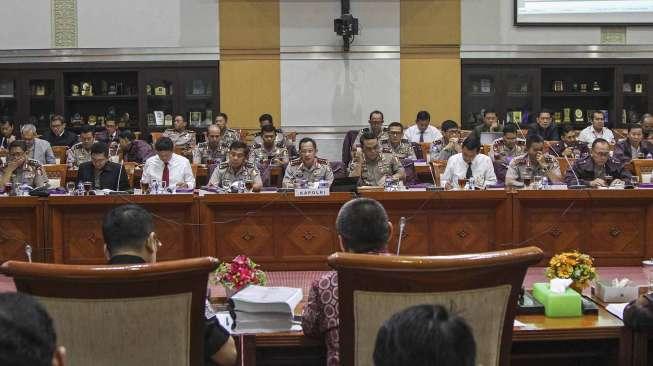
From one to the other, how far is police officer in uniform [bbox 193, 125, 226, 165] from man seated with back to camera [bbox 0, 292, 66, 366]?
26.3 ft

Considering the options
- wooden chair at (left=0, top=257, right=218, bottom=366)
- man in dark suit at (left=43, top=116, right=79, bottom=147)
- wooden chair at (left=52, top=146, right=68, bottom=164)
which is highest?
man in dark suit at (left=43, top=116, right=79, bottom=147)

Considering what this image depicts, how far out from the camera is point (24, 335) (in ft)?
4.03

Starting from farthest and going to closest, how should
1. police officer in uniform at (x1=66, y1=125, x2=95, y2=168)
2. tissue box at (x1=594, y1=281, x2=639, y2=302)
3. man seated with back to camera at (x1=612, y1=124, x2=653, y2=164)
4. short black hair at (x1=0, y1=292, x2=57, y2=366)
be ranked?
man seated with back to camera at (x1=612, y1=124, x2=653, y2=164) < police officer in uniform at (x1=66, y1=125, x2=95, y2=168) < tissue box at (x1=594, y1=281, x2=639, y2=302) < short black hair at (x1=0, y1=292, x2=57, y2=366)

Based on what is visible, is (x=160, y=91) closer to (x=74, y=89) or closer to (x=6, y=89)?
(x=74, y=89)

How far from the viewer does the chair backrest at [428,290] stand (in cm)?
208

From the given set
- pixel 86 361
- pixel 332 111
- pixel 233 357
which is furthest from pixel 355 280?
pixel 332 111

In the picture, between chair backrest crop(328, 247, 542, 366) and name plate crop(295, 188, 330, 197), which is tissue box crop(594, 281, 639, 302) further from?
name plate crop(295, 188, 330, 197)

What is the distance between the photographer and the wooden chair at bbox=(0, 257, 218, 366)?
2.01 m

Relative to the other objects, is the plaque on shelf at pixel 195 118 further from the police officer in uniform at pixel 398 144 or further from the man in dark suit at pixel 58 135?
the police officer in uniform at pixel 398 144

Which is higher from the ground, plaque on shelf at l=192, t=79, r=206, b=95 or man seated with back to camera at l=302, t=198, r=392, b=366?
plaque on shelf at l=192, t=79, r=206, b=95

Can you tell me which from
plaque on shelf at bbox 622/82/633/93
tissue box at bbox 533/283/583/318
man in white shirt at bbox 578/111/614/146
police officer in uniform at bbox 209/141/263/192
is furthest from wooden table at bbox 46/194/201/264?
plaque on shelf at bbox 622/82/633/93

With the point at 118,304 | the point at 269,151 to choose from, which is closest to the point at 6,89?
the point at 269,151

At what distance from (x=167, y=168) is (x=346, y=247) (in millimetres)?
5259

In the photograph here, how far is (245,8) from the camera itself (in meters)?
11.2
